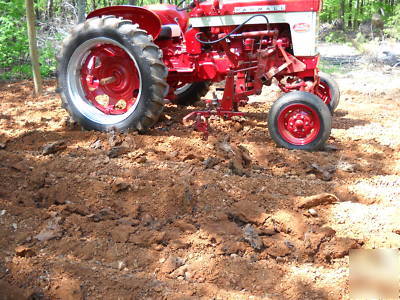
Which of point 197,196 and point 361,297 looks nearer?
point 361,297

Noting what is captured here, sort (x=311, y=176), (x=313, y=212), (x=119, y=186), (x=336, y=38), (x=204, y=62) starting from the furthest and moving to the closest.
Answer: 1. (x=336, y=38)
2. (x=204, y=62)
3. (x=311, y=176)
4. (x=119, y=186)
5. (x=313, y=212)

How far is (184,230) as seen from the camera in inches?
122

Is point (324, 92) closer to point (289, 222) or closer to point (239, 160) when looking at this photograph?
point (239, 160)

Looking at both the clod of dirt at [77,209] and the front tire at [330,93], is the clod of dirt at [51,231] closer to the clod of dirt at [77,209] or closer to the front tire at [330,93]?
the clod of dirt at [77,209]

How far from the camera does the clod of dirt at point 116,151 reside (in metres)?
4.32

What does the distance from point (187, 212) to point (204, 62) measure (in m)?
2.39

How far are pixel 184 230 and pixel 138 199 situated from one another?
1.82 feet

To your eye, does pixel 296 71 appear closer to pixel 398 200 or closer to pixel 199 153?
pixel 199 153

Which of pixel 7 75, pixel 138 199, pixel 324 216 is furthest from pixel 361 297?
pixel 7 75

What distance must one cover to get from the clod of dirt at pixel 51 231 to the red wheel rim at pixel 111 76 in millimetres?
2341

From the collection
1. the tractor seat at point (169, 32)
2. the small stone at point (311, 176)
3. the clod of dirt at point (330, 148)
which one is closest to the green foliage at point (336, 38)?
the tractor seat at point (169, 32)

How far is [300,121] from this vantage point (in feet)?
15.0

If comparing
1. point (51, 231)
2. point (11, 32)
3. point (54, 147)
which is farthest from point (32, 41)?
point (51, 231)

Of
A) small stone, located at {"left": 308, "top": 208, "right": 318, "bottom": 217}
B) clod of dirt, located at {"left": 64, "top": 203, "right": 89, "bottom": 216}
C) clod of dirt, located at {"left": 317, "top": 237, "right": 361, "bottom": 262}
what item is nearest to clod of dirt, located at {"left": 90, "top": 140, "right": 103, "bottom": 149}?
clod of dirt, located at {"left": 64, "top": 203, "right": 89, "bottom": 216}
